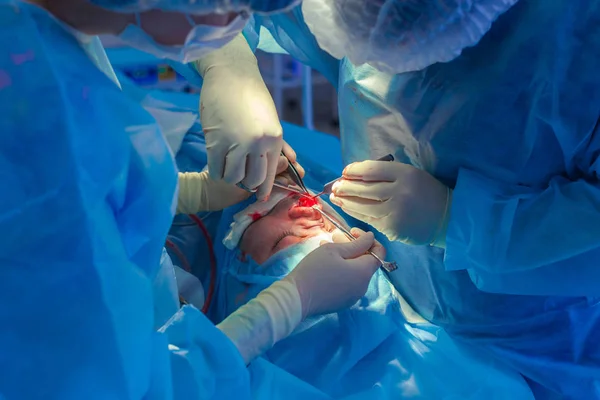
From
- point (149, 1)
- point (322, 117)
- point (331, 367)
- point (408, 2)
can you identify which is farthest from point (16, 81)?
point (322, 117)

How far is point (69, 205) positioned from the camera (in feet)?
1.99

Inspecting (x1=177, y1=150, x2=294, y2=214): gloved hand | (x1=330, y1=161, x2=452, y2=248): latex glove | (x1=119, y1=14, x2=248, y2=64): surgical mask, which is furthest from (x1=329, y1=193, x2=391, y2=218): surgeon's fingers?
(x1=119, y1=14, x2=248, y2=64): surgical mask

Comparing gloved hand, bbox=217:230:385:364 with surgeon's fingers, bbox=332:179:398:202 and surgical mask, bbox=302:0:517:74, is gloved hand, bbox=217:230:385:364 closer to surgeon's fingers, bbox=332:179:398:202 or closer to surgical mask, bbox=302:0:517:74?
surgeon's fingers, bbox=332:179:398:202

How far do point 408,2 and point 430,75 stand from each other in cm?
22

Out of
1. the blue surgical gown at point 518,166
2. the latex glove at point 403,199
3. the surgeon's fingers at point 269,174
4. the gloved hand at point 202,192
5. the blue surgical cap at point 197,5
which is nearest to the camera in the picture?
the blue surgical cap at point 197,5

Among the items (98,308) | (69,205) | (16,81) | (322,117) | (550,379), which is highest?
(16,81)

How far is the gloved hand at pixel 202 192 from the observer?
140 centimetres

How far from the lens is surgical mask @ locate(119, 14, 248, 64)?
63 centimetres

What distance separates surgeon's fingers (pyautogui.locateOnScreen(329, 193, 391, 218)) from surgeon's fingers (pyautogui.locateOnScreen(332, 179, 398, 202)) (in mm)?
11

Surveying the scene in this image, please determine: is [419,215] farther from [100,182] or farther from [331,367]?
[100,182]

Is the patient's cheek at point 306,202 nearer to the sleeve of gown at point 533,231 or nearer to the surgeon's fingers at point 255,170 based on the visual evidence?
the surgeon's fingers at point 255,170

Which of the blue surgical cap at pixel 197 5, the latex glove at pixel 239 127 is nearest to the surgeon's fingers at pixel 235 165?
the latex glove at pixel 239 127

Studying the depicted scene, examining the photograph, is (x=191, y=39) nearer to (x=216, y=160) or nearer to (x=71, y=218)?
(x=71, y=218)

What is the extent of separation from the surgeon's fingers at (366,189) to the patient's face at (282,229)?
279mm
